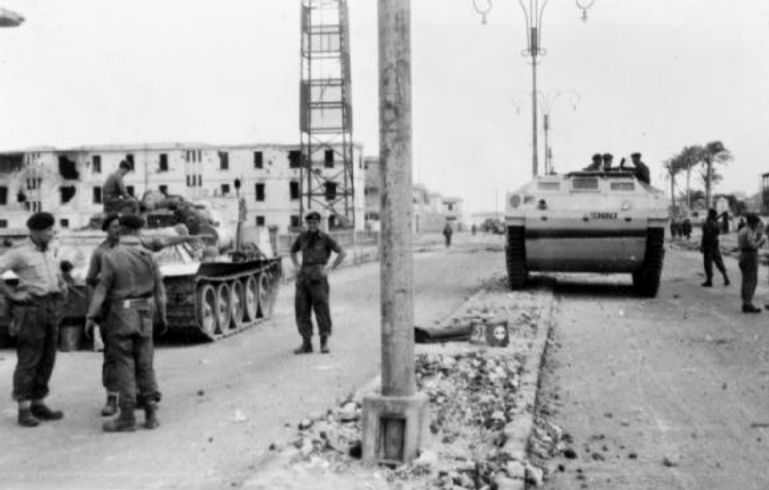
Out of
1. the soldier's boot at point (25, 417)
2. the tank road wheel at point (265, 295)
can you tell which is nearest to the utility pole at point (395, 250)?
the soldier's boot at point (25, 417)

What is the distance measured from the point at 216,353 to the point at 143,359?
430 centimetres

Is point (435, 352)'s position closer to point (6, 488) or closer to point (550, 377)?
point (550, 377)

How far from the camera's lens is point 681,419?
770cm

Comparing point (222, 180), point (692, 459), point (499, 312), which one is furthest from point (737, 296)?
point (222, 180)

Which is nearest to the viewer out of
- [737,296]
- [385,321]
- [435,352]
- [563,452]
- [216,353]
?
[385,321]

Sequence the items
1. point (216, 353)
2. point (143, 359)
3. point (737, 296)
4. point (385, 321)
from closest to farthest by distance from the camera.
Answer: point (385, 321) < point (143, 359) < point (216, 353) < point (737, 296)

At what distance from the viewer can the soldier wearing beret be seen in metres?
7.71

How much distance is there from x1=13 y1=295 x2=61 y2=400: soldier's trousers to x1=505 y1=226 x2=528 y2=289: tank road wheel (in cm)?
1189

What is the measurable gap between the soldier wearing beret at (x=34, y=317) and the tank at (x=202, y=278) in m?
4.01

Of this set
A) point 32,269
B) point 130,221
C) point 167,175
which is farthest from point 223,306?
point 167,175

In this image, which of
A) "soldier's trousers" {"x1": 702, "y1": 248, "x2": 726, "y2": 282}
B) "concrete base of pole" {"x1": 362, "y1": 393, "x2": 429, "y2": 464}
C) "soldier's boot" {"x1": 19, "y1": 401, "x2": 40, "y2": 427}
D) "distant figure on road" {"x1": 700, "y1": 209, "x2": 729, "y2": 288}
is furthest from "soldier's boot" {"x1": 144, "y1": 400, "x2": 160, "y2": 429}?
"soldier's trousers" {"x1": 702, "y1": 248, "x2": 726, "y2": 282}

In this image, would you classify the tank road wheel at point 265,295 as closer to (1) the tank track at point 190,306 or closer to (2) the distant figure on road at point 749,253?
(1) the tank track at point 190,306

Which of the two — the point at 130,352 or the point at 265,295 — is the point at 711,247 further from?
the point at 130,352

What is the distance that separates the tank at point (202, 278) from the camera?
12312mm
